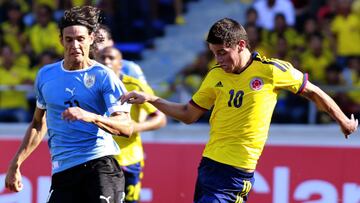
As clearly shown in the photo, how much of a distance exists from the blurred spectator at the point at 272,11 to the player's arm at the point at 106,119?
23.1 feet

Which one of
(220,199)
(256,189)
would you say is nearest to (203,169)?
(220,199)

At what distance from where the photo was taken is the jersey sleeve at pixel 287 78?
6.43 m

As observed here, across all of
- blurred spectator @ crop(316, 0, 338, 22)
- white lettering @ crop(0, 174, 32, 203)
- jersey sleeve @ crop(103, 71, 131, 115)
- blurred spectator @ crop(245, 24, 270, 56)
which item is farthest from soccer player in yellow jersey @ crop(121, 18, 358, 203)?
blurred spectator @ crop(316, 0, 338, 22)

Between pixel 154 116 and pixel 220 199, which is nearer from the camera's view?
pixel 220 199

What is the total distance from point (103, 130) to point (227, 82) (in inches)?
44.9

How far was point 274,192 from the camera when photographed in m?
9.11

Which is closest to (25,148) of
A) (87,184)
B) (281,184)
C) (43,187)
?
(87,184)

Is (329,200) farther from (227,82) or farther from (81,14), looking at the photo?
(81,14)

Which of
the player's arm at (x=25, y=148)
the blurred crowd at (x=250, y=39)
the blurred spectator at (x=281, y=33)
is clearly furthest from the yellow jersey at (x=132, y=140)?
the blurred spectator at (x=281, y=33)

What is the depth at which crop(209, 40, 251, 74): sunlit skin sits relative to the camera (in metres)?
6.23

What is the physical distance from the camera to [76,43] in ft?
19.7

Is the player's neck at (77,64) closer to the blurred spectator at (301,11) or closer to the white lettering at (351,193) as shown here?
the white lettering at (351,193)

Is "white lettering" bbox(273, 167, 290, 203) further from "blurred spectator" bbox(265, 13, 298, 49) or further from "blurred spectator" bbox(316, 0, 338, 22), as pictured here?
"blurred spectator" bbox(316, 0, 338, 22)

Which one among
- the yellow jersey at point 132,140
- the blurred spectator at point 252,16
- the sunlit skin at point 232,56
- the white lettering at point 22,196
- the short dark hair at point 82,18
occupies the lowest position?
the white lettering at point 22,196
